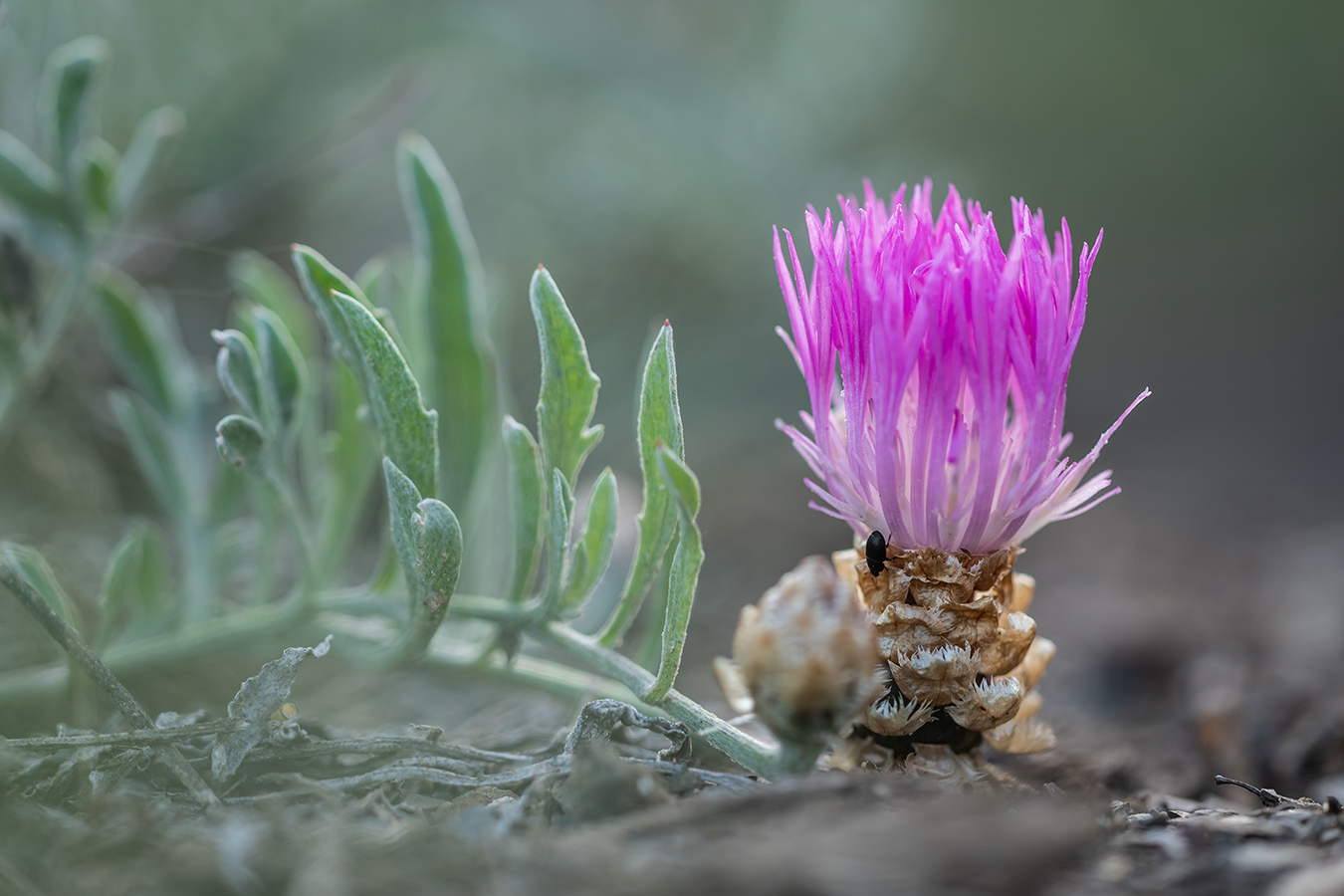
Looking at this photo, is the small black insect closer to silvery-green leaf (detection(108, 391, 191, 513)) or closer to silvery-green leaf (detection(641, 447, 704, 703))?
silvery-green leaf (detection(641, 447, 704, 703))

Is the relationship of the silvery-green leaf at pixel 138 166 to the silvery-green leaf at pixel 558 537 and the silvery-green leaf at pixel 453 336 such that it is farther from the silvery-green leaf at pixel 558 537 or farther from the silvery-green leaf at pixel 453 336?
the silvery-green leaf at pixel 558 537

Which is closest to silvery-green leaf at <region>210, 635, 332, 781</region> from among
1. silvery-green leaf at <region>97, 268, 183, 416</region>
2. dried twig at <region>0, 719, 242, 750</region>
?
dried twig at <region>0, 719, 242, 750</region>

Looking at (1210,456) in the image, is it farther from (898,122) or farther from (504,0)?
(504,0)

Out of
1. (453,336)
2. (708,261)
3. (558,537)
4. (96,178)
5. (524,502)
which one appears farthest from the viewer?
(708,261)

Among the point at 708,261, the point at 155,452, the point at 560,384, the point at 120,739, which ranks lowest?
the point at 120,739

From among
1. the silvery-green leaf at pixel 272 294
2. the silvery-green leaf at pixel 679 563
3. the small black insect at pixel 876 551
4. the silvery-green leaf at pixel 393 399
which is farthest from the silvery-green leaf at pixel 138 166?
the small black insect at pixel 876 551

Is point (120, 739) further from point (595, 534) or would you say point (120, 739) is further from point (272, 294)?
point (272, 294)

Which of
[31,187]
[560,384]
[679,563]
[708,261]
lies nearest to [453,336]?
[560,384]
